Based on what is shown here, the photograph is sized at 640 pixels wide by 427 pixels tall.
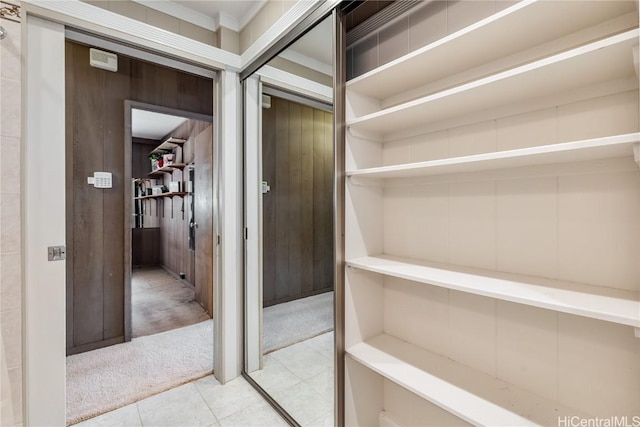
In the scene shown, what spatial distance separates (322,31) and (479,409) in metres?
1.76

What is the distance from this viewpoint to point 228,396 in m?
1.91

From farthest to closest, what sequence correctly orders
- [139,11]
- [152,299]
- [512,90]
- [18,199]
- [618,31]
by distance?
[152,299] < [139,11] < [18,199] < [512,90] < [618,31]

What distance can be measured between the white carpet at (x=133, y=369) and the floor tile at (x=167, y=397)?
6 centimetres

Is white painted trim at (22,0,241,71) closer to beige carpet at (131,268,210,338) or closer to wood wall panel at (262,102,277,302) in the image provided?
wood wall panel at (262,102,277,302)

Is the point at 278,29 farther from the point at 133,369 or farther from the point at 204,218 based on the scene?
the point at 133,369

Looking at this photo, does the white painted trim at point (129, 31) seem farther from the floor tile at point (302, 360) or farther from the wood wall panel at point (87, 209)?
the floor tile at point (302, 360)

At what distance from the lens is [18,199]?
1391mm

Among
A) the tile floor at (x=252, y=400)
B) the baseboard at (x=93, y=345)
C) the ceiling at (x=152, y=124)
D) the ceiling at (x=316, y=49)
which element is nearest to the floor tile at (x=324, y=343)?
the tile floor at (x=252, y=400)

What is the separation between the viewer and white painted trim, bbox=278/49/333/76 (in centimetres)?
150

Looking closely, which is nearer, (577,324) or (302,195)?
(577,324)

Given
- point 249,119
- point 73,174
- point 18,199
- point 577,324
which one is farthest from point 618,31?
point 73,174

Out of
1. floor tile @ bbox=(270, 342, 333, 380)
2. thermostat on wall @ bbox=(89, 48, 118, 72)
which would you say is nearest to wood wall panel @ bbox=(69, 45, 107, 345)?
thermostat on wall @ bbox=(89, 48, 118, 72)

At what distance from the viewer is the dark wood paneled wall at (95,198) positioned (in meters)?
2.57

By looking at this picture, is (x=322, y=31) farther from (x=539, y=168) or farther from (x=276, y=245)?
(x=276, y=245)
